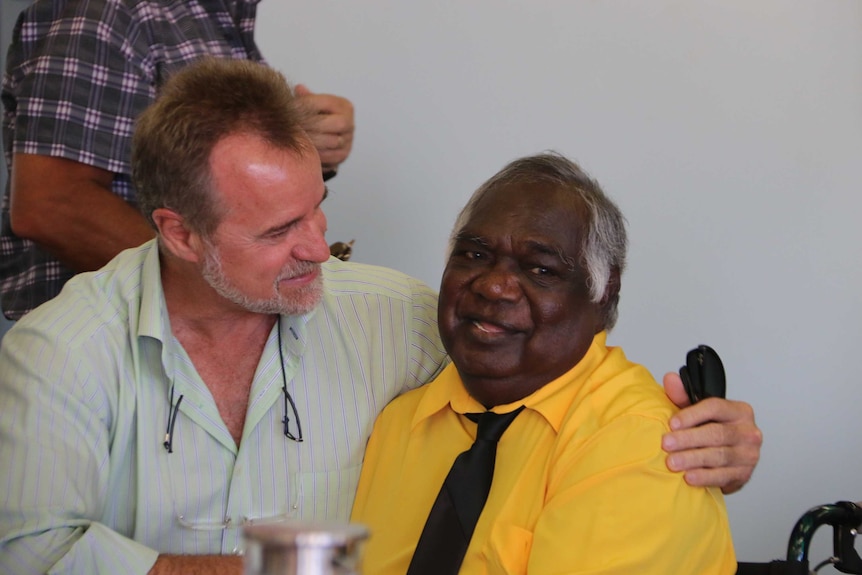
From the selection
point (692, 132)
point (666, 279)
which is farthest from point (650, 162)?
point (666, 279)

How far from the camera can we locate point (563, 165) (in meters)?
1.71

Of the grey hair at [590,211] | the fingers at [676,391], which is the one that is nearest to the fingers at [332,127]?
the grey hair at [590,211]

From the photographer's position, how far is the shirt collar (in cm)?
165

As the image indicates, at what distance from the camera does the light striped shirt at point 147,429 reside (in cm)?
159

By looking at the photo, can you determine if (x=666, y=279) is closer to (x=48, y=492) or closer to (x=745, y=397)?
(x=745, y=397)

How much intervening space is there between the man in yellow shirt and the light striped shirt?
0.11 meters

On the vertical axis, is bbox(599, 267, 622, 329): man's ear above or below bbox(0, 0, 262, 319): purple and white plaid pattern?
below

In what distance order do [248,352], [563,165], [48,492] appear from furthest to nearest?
[248,352] → [563,165] → [48,492]

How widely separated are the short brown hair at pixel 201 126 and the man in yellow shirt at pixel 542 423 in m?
0.36

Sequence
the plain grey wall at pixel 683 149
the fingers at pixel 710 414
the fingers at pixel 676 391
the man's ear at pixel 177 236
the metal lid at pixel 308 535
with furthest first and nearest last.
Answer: the plain grey wall at pixel 683 149
the man's ear at pixel 177 236
the fingers at pixel 676 391
the fingers at pixel 710 414
the metal lid at pixel 308 535

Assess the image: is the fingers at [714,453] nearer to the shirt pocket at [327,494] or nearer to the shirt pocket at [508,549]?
the shirt pocket at [508,549]

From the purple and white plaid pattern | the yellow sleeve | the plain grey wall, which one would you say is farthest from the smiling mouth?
the plain grey wall

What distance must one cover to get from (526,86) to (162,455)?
1.74m

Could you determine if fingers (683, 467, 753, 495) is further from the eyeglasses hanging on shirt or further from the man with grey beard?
the eyeglasses hanging on shirt
